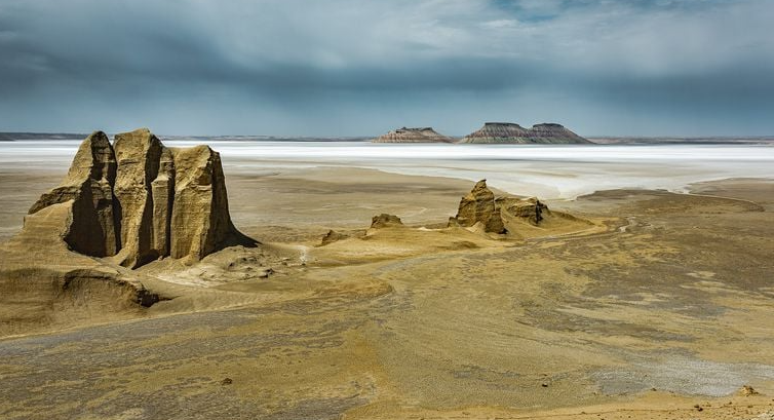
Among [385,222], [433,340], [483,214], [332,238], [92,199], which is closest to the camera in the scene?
[433,340]

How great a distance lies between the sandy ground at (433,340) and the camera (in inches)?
281

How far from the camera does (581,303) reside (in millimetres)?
12188

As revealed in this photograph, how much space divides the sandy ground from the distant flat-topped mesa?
0.64 m

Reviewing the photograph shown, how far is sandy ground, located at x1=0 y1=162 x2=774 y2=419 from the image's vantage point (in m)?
7.14

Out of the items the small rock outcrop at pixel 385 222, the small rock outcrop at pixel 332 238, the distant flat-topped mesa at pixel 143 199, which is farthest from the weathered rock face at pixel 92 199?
the small rock outcrop at pixel 385 222

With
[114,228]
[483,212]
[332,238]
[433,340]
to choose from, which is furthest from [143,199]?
[483,212]

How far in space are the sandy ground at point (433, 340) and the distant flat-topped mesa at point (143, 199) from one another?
0.64m

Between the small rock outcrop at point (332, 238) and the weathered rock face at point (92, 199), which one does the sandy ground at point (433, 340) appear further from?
the weathered rock face at point (92, 199)

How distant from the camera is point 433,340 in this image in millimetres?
9477

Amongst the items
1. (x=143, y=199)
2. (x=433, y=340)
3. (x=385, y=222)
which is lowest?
(x=433, y=340)

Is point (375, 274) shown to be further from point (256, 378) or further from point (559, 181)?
point (559, 181)

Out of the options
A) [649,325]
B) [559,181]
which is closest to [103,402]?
[649,325]

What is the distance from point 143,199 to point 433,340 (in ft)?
24.1

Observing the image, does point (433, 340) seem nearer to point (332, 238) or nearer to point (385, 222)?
point (332, 238)
